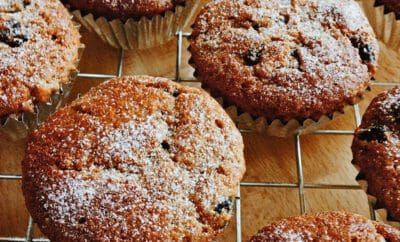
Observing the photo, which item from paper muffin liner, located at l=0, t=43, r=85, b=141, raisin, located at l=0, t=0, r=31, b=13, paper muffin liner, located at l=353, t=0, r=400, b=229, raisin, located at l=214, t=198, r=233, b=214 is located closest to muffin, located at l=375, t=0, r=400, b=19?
paper muffin liner, located at l=353, t=0, r=400, b=229

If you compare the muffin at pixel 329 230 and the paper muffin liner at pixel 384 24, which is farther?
the paper muffin liner at pixel 384 24

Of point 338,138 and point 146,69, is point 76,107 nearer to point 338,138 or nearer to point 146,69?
point 146,69

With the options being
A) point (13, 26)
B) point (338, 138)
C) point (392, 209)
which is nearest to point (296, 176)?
point (338, 138)

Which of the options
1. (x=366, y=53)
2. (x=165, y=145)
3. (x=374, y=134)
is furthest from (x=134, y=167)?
(x=366, y=53)

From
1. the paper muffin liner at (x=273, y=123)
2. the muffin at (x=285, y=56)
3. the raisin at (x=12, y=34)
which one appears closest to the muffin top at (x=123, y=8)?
the muffin at (x=285, y=56)

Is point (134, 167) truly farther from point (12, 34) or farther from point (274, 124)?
point (12, 34)

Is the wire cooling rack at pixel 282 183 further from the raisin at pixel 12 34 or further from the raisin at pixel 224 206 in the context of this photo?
the raisin at pixel 12 34

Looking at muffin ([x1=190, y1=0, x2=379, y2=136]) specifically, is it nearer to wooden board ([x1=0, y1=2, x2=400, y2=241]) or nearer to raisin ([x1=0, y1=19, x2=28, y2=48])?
wooden board ([x1=0, y1=2, x2=400, y2=241])
